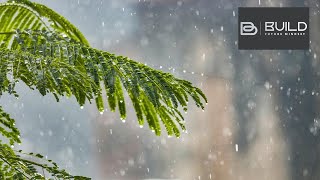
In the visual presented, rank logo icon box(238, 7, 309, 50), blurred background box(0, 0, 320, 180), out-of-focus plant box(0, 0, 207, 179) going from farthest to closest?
blurred background box(0, 0, 320, 180), logo icon box(238, 7, 309, 50), out-of-focus plant box(0, 0, 207, 179)

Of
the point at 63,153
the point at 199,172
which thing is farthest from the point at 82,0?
the point at 199,172

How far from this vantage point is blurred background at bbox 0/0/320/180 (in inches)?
714

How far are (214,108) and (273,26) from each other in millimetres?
3527

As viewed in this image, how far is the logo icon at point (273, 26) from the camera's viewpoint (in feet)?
45.3

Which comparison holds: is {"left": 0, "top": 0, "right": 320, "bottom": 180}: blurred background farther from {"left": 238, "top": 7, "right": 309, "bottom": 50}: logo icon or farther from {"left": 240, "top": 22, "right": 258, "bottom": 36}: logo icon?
{"left": 240, "top": 22, "right": 258, "bottom": 36}: logo icon

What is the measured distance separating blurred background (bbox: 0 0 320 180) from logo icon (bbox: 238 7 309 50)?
2.74 ft

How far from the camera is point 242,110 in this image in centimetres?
1944

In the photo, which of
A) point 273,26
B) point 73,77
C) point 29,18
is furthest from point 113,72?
point 273,26

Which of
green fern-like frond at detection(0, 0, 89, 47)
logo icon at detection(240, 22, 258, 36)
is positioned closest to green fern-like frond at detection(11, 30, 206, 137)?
green fern-like frond at detection(0, 0, 89, 47)

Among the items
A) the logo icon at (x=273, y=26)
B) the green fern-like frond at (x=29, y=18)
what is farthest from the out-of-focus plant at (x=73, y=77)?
the logo icon at (x=273, y=26)

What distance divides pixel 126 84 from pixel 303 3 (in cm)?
1770

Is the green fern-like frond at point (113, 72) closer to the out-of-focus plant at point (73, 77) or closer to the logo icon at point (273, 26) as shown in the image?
the out-of-focus plant at point (73, 77)

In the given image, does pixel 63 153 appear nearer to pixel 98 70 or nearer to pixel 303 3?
pixel 303 3

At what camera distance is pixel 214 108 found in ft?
57.2
